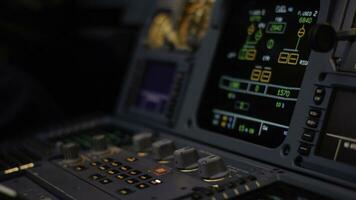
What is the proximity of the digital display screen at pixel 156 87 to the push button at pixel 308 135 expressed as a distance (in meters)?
0.72

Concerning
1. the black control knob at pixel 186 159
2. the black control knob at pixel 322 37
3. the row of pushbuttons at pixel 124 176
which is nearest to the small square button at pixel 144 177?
the row of pushbuttons at pixel 124 176

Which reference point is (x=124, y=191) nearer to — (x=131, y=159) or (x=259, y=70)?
(x=131, y=159)

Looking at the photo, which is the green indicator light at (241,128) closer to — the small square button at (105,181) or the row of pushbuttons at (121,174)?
the row of pushbuttons at (121,174)

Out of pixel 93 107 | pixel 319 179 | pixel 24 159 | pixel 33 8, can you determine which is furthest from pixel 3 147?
pixel 33 8

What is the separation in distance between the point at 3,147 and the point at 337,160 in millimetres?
1247

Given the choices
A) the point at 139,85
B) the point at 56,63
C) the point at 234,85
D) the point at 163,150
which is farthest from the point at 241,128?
the point at 56,63

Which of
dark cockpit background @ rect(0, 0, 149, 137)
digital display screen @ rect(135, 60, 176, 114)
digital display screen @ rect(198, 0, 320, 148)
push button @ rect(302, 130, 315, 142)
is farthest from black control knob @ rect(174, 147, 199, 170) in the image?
dark cockpit background @ rect(0, 0, 149, 137)

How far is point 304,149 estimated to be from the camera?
1365 millimetres

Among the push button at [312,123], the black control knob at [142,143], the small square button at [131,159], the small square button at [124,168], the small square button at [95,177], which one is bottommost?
the small square button at [95,177]

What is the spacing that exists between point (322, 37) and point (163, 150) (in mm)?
605

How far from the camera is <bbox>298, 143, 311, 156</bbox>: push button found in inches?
53.5

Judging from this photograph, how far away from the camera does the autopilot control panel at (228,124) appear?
4.27ft

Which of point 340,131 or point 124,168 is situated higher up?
point 340,131

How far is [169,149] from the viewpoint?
157 centimetres
